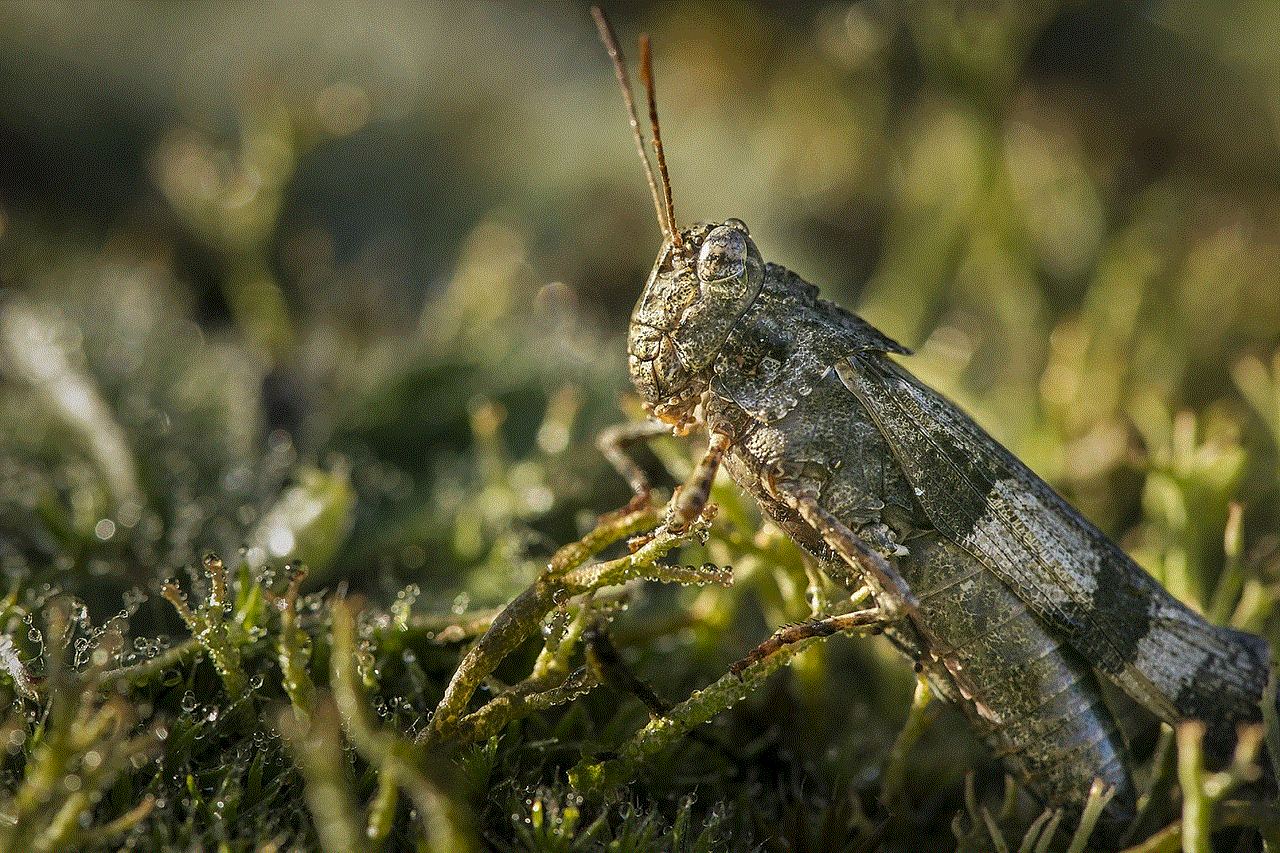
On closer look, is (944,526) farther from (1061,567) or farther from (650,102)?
(650,102)

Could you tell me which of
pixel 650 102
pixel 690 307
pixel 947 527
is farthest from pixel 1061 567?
pixel 650 102

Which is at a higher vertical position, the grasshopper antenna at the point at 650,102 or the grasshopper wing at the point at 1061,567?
the grasshopper antenna at the point at 650,102

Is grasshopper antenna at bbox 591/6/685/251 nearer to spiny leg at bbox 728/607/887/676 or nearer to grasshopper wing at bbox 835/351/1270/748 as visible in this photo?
grasshopper wing at bbox 835/351/1270/748

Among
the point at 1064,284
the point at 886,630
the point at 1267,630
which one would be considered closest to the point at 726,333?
the point at 886,630

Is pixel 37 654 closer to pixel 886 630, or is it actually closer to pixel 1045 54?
pixel 886 630

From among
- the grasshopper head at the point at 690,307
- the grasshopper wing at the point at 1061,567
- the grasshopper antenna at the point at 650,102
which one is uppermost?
the grasshopper antenna at the point at 650,102

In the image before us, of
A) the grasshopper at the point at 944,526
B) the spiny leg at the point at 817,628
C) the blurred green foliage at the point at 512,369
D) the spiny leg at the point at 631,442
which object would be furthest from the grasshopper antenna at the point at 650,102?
the spiny leg at the point at 817,628

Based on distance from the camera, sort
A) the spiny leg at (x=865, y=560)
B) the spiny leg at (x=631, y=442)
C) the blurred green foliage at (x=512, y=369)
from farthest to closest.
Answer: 1. the spiny leg at (x=631, y=442)
2. the spiny leg at (x=865, y=560)
3. the blurred green foliage at (x=512, y=369)

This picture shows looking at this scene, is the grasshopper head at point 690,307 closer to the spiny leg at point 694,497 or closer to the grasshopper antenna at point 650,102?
the grasshopper antenna at point 650,102
